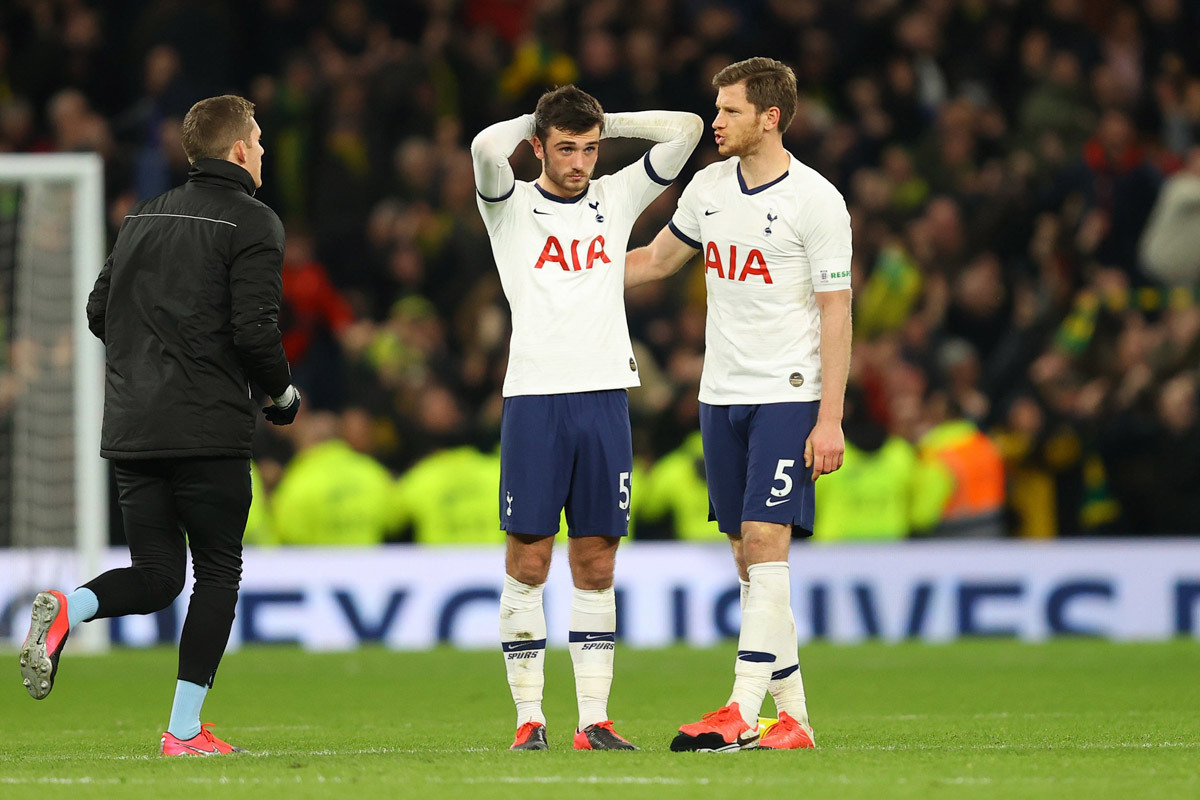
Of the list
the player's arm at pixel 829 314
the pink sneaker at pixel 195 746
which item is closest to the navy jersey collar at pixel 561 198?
the player's arm at pixel 829 314

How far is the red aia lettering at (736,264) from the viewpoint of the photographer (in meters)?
6.64

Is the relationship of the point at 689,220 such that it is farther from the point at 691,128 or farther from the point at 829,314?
the point at 829,314

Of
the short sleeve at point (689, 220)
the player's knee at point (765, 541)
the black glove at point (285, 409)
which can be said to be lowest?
the player's knee at point (765, 541)

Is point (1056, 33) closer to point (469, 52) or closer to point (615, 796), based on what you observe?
point (469, 52)

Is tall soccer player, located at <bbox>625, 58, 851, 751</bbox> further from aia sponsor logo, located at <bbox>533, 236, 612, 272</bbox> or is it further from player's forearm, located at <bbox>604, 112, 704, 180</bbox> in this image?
aia sponsor logo, located at <bbox>533, 236, 612, 272</bbox>

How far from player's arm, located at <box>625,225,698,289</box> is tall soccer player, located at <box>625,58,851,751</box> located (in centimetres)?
14

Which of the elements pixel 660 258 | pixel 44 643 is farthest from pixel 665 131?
pixel 44 643

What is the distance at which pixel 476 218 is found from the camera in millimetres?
15227

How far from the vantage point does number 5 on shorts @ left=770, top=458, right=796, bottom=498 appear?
650cm

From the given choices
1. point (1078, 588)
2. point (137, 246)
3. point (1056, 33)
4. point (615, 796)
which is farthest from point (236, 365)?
point (1056, 33)

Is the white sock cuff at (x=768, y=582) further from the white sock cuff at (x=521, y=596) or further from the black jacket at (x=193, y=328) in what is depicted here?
the black jacket at (x=193, y=328)

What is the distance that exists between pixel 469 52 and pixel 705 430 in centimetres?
1000

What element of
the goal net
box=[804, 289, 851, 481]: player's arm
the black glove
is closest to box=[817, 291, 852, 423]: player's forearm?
box=[804, 289, 851, 481]: player's arm

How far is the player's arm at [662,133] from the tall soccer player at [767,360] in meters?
0.16
